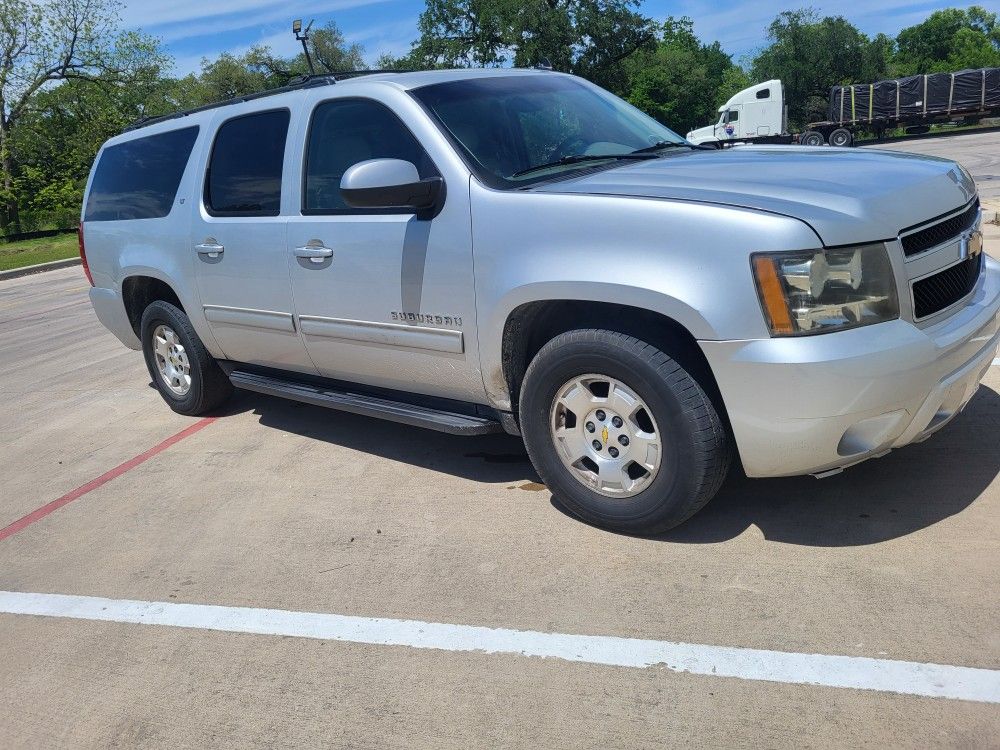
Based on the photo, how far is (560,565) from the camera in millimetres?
3516

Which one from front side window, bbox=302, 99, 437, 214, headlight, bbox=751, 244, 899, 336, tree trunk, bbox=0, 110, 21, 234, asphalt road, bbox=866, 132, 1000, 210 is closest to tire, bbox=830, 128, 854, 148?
asphalt road, bbox=866, 132, 1000, 210

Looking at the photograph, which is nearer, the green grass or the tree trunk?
the green grass

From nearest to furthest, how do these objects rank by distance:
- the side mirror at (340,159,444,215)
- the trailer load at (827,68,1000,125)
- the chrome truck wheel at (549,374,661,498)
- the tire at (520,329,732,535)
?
the tire at (520,329,732,535), the chrome truck wheel at (549,374,661,498), the side mirror at (340,159,444,215), the trailer load at (827,68,1000,125)

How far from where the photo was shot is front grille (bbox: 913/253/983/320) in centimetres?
318

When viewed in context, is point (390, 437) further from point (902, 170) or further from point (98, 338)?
point (98, 338)

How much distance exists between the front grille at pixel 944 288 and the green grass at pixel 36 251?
21367mm

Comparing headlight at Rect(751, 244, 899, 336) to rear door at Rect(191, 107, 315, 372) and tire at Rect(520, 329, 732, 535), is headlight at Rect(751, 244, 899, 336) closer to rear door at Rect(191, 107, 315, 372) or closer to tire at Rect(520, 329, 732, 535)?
tire at Rect(520, 329, 732, 535)

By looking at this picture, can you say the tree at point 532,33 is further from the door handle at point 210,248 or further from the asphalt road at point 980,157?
the door handle at point 210,248

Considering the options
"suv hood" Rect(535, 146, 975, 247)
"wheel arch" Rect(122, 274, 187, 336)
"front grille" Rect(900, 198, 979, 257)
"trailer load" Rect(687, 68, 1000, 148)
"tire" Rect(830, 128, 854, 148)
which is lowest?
"tire" Rect(830, 128, 854, 148)

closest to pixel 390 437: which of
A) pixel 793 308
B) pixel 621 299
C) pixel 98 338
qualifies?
pixel 621 299

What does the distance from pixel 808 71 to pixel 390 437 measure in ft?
208

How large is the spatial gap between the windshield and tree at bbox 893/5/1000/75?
7918 centimetres

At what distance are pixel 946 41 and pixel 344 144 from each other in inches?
4028

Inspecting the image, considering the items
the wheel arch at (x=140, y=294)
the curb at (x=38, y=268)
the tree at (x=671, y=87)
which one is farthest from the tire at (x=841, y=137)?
the wheel arch at (x=140, y=294)
